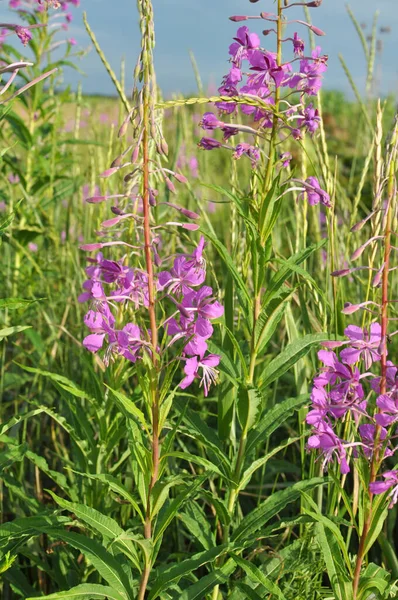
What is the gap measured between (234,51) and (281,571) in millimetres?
1302

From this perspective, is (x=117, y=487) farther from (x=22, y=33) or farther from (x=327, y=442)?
(x=22, y=33)

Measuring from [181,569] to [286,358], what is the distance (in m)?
0.56

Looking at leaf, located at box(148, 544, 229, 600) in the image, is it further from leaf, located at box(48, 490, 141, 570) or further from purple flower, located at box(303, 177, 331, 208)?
purple flower, located at box(303, 177, 331, 208)

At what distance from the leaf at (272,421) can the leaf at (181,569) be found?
27 cm

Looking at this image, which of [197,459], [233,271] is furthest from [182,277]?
[197,459]

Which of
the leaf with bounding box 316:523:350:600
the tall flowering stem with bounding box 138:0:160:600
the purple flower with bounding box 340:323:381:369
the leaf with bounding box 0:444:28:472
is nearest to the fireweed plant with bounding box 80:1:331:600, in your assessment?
the tall flowering stem with bounding box 138:0:160:600

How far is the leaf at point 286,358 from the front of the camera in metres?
1.79

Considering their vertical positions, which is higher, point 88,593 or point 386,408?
point 386,408

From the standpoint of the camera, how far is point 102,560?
1626 mm

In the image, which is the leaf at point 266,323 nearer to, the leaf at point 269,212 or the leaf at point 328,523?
the leaf at point 269,212

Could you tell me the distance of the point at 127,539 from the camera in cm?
158

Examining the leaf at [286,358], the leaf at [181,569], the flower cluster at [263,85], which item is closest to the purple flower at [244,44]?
the flower cluster at [263,85]

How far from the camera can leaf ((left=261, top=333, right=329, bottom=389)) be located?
179cm

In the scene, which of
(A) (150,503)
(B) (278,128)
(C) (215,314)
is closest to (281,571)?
(A) (150,503)
